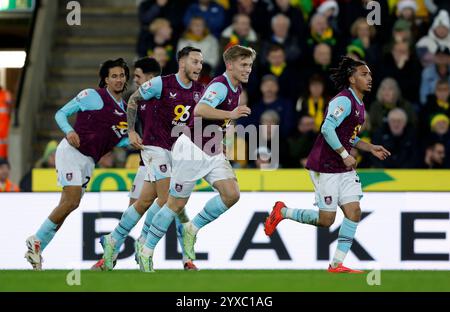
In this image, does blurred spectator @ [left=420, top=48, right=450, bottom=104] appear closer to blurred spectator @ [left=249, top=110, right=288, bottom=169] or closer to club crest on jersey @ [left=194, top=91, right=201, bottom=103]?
blurred spectator @ [left=249, top=110, right=288, bottom=169]

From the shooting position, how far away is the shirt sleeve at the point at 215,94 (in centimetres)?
1312

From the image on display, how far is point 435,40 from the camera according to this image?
19141 mm

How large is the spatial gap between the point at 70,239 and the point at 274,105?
3.68m

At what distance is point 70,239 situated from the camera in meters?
15.9

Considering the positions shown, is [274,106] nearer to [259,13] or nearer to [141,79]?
[259,13]

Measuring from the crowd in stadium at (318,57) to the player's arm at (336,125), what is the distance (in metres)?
4.52

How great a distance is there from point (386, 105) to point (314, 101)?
0.92 m

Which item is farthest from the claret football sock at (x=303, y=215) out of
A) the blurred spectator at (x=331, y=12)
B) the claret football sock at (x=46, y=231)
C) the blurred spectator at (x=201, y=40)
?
the blurred spectator at (x=331, y=12)

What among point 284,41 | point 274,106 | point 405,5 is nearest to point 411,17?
point 405,5

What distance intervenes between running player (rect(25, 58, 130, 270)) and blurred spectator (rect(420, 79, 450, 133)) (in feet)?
17.8

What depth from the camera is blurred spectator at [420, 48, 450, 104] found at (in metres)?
18.7

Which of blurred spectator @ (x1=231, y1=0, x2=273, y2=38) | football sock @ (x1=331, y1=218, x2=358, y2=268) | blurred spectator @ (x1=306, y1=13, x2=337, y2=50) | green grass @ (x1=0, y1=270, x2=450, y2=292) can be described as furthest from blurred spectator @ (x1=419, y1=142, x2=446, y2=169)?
football sock @ (x1=331, y1=218, x2=358, y2=268)

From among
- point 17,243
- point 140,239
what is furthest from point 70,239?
point 140,239
